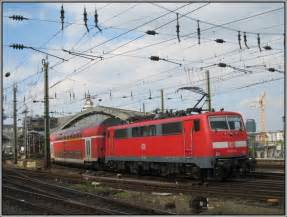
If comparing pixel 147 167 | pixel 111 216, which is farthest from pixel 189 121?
pixel 111 216

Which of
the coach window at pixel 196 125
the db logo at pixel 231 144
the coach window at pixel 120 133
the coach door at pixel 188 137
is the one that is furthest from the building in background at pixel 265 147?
the coach window at pixel 196 125

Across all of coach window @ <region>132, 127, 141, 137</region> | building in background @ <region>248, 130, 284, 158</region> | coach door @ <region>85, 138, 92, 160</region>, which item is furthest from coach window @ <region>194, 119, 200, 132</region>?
building in background @ <region>248, 130, 284, 158</region>

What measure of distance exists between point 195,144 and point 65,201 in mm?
7365

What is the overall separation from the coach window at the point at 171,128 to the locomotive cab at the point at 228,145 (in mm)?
1955

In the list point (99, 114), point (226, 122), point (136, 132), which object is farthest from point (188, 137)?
point (99, 114)

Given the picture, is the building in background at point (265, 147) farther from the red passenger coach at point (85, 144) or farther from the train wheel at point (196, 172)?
the train wheel at point (196, 172)

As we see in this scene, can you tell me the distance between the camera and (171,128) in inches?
921

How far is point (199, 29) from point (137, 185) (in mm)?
7661

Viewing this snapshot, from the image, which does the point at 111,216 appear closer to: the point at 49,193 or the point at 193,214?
the point at 193,214

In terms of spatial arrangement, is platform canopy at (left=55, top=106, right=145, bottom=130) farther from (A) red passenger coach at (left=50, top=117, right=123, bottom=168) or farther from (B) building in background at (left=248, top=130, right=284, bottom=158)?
(B) building in background at (left=248, top=130, right=284, bottom=158)

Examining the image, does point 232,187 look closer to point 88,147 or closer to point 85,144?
point 88,147

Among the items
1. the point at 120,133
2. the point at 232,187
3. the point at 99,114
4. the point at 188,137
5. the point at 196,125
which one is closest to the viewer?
the point at 232,187

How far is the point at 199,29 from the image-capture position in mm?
22250

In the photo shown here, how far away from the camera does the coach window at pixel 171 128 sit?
74.9 feet
